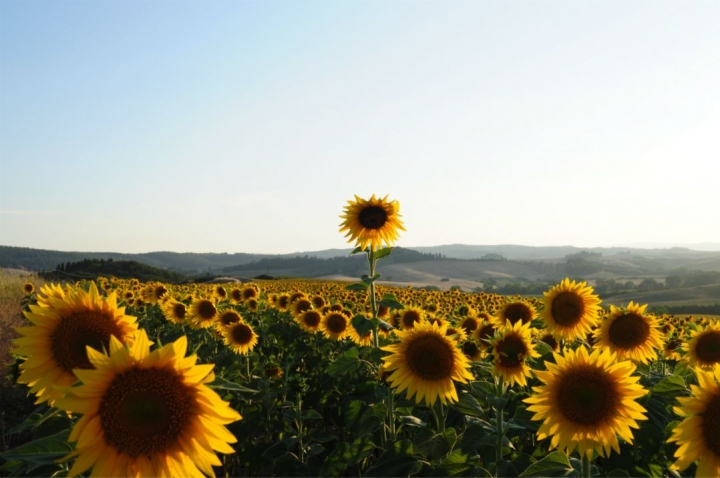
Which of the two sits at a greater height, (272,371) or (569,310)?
(569,310)

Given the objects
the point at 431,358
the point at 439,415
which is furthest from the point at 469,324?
the point at 431,358

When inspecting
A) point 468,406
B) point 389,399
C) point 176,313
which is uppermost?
point 176,313

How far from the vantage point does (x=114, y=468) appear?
7.54 feet

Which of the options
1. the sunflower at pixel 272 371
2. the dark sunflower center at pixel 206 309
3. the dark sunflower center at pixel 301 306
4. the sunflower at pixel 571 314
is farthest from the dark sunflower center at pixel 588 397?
the dark sunflower center at pixel 301 306

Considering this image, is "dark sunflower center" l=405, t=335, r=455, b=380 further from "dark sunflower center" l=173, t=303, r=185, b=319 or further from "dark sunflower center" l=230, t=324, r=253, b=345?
"dark sunflower center" l=173, t=303, r=185, b=319

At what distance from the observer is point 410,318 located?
8.34 meters

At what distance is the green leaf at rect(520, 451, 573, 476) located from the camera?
118 inches

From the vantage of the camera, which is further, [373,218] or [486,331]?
[373,218]

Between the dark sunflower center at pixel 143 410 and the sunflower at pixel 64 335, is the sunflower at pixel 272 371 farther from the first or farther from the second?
the dark sunflower center at pixel 143 410

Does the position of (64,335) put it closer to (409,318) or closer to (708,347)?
(409,318)

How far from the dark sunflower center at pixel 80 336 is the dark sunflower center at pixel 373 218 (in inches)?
179

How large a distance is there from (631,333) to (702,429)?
328 centimetres

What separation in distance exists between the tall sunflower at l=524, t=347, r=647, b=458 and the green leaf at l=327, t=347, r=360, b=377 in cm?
202

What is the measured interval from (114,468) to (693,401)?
10.4 ft
